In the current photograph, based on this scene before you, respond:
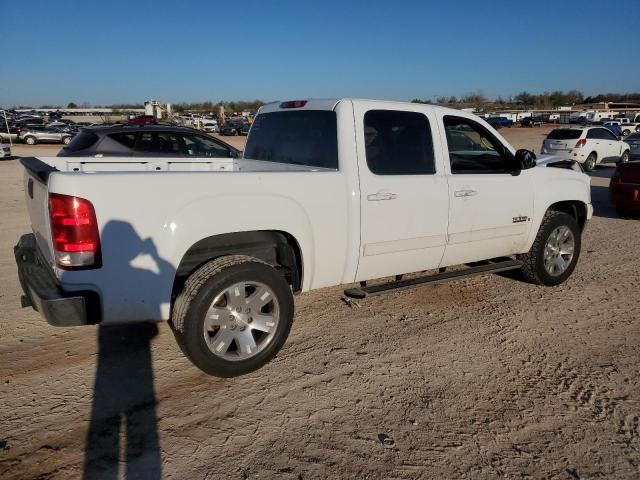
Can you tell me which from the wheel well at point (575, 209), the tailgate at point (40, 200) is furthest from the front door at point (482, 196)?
the tailgate at point (40, 200)

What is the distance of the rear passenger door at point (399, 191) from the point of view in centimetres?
390

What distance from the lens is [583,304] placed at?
16.3ft

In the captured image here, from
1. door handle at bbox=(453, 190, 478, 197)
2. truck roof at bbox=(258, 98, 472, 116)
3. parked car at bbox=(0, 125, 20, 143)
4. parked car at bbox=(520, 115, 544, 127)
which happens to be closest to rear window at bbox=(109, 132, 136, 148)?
truck roof at bbox=(258, 98, 472, 116)

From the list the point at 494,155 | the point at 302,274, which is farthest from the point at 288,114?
the point at 494,155

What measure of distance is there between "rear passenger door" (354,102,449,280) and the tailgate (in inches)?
85.0

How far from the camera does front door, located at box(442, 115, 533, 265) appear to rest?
14.6 ft

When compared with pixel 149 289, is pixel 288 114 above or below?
above

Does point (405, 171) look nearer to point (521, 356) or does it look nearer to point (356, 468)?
point (521, 356)

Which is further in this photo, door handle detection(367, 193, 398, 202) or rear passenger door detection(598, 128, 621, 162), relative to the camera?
rear passenger door detection(598, 128, 621, 162)

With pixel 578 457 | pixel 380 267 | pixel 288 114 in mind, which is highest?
pixel 288 114

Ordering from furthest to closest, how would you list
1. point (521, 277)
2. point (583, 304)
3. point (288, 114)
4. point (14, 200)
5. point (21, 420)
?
point (14, 200), point (521, 277), point (583, 304), point (288, 114), point (21, 420)

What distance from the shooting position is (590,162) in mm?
19094

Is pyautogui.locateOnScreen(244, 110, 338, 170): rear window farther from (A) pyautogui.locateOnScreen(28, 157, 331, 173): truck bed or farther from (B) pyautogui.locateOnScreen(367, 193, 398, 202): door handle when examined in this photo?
(B) pyautogui.locateOnScreen(367, 193, 398, 202): door handle

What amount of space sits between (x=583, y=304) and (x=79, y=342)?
15.5ft
